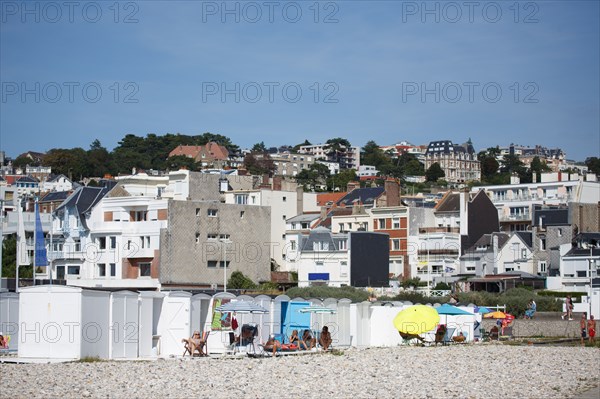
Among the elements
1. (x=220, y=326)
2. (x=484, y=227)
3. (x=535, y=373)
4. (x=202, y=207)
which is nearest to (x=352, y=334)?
(x=220, y=326)

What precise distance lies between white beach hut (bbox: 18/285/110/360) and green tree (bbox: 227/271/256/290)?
39817mm

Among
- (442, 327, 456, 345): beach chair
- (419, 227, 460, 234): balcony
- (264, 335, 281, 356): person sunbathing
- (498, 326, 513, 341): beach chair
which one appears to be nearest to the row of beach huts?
(264, 335, 281, 356): person sunbathing

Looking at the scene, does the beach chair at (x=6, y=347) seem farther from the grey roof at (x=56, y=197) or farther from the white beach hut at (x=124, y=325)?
the grey roof at (x=56, y=197)

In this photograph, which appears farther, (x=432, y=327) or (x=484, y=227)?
(x=484, y=227)

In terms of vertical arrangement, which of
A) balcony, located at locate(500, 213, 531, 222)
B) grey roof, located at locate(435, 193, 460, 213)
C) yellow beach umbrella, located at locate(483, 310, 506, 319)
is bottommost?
yellow beach umbrella, located at locate(483, 310, 506, 319)

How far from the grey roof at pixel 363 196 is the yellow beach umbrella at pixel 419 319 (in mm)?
46617

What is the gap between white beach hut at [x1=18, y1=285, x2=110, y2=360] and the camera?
93.5 ft

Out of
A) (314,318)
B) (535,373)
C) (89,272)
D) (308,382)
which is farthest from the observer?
(89,272)

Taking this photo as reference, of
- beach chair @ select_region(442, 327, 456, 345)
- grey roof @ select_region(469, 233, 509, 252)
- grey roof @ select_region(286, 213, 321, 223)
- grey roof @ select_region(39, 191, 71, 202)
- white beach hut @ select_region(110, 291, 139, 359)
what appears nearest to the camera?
white beach hut @ select_region(110, 291, 139, 359)

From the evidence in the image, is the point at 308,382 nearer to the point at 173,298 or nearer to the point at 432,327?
the point at 173,298

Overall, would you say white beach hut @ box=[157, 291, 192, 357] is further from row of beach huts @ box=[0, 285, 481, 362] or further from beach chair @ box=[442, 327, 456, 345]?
beach chair @ box=[442, 327, 456, 345]

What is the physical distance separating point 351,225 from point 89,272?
21.9 metres

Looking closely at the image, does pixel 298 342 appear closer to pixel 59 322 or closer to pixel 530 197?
pixel 59 322

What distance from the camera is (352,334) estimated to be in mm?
39906
